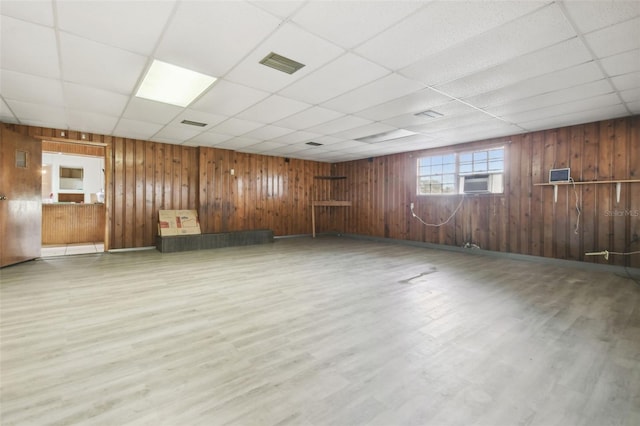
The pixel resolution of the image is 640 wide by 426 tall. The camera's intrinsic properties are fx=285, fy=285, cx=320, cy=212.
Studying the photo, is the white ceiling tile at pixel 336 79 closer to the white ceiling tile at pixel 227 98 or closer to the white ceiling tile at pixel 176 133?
the white ceiling tile at pixel 227 98

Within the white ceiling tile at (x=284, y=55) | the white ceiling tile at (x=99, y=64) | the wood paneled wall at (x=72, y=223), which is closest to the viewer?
the white ceiling tile at (x=284, y=55)

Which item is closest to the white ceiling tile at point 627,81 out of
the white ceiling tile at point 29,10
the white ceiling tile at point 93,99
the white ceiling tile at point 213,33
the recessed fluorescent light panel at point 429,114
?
the recessed fluorescent light panel at point 429,114

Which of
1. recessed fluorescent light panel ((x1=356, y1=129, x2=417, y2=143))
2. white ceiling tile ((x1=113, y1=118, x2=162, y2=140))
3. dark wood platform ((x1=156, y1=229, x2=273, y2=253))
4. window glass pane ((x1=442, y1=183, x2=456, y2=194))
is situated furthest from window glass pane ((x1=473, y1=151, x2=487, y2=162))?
white ceiling tile ((x1=113, y1=118, x2=162, y2=140))

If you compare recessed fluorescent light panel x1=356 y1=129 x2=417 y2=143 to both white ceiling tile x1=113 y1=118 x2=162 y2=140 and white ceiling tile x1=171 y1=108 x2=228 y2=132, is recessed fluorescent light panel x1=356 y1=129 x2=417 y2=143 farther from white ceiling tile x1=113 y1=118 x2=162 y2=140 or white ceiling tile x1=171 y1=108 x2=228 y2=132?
white ceiling tile x1=113 y1=118 x2=162 y2=140

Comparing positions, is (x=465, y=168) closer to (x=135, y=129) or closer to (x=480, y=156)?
(x=480, y=156)

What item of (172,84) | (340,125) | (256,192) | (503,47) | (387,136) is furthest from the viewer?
(256,192)

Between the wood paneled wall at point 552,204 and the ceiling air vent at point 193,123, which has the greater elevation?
the ceiling air vent at point 193,123

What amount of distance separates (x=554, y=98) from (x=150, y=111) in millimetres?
5807

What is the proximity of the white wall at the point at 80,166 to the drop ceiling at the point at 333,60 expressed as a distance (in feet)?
16.4

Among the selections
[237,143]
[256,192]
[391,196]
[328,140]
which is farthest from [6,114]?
[391,196]

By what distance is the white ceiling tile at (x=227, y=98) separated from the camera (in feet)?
11.6

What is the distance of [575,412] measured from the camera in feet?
4.91

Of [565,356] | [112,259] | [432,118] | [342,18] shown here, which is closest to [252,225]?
[112,259]

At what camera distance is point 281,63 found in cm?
291
